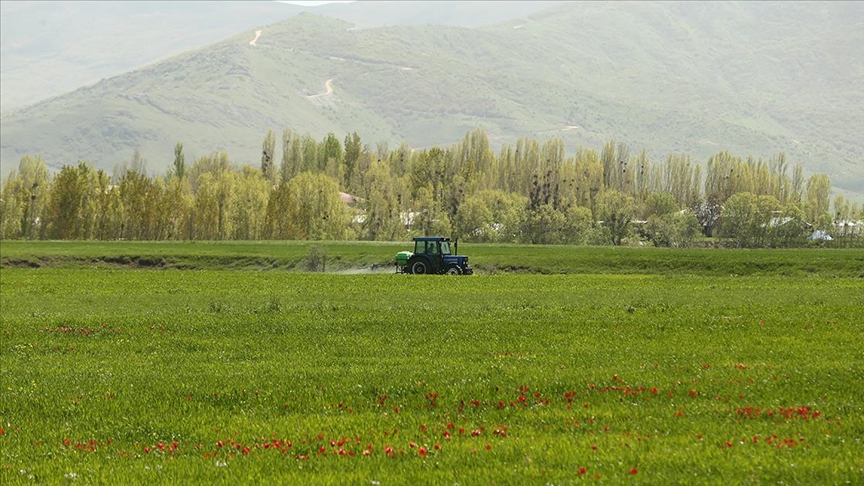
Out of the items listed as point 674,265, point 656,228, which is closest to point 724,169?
point 656,228

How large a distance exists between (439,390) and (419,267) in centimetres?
4522

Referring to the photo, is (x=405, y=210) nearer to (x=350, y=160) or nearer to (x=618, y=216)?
(x=618, y=216)

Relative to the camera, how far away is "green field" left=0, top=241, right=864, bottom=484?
1450cm

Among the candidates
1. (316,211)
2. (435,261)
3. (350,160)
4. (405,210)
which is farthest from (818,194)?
(435,261)

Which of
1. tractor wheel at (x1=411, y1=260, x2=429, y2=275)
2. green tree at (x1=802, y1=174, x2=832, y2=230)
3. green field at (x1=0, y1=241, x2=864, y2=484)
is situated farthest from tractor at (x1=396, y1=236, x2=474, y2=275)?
green tree at (x1=802, y1=174, x2=832, y2=230)

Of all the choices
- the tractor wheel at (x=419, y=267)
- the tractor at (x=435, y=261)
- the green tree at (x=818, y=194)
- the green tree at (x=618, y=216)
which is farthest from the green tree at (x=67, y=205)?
the green tree at (x=818, y=194)

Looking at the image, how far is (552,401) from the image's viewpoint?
61.9 feet

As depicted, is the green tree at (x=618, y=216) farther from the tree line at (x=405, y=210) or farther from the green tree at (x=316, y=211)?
the green tree at (x=316, y=211)

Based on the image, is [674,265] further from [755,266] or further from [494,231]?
[494,231]

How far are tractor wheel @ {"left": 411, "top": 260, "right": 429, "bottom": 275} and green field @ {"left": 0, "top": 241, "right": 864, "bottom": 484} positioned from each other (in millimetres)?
21247

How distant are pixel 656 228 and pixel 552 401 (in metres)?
115

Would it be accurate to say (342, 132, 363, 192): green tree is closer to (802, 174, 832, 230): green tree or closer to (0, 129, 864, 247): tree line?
(0, 129, 864, 247): tree line

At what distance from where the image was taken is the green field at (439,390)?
14500 mm

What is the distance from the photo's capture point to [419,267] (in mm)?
65188
